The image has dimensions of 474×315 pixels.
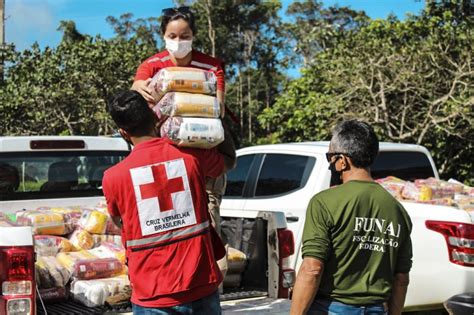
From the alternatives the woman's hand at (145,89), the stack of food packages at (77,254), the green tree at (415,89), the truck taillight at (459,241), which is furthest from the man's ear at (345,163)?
the green tree at (415,89)

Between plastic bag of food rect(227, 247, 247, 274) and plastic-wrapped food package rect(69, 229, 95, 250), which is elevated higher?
plastic-wrapped food package rect(69, 229, 95, 250)

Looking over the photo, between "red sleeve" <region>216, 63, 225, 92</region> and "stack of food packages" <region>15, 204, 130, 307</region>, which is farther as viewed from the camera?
"stack of food packages" <region>15, 204, 130, 307</region>

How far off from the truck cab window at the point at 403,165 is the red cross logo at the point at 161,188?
13.6ft

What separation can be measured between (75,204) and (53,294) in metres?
1.45

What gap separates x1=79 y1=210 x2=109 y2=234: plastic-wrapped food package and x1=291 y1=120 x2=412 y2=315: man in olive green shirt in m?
2.46

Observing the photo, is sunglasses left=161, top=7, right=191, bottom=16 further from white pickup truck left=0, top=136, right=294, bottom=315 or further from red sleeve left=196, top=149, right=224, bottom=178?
white pickup truck left=0, top=136, right=294, bottom=315

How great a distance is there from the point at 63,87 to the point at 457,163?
43.8ft

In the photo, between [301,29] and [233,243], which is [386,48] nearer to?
[233,243]

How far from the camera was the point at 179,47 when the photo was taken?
159 inches

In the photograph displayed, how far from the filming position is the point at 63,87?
2241 cm

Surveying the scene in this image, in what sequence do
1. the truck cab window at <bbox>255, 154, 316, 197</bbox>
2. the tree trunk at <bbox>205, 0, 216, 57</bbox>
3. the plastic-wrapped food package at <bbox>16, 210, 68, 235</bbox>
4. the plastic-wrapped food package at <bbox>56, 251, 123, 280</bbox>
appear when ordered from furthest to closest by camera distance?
the tree trunk at <bbox>205, 0, 216, 57</bbox>
the truck cab window at <bbox>255, 154, 316, 197</bbox>
the plastic-wrapped food package at <bbox>16, 210, 68, 235</bbox>
the plastic-wrapped food package at <bbox>56, 251, 123, 280</bbox>

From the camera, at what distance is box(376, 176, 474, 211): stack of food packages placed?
6.32 metres

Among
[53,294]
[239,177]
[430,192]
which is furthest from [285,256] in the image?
[239,177]

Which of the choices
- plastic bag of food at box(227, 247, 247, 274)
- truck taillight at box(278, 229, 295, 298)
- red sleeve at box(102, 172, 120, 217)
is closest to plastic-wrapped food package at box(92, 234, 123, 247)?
plastic bag of food at box(227, 247, 247, 274)
